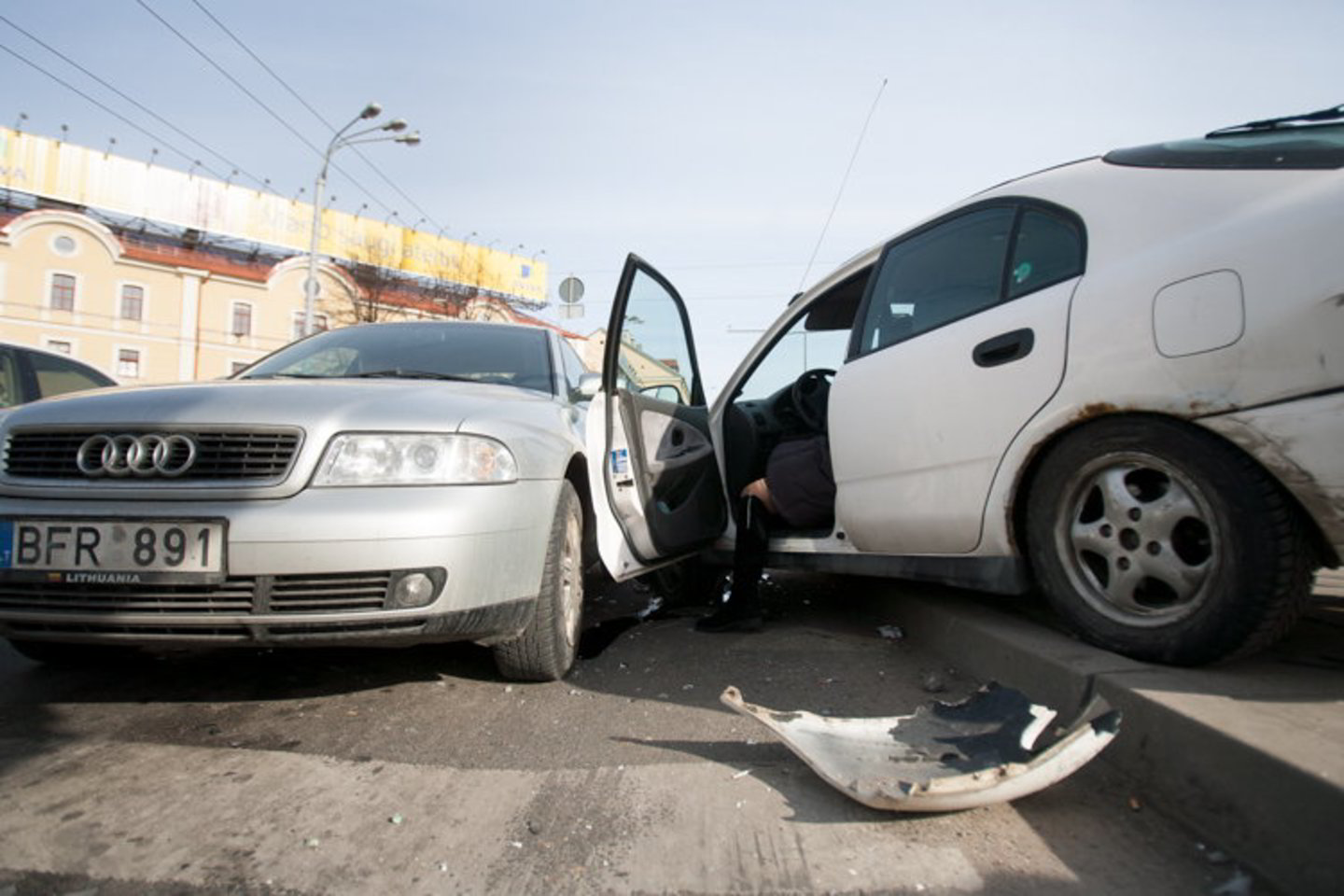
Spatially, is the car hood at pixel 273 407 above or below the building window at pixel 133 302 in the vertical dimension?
below

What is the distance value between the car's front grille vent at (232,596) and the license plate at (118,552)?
4cm

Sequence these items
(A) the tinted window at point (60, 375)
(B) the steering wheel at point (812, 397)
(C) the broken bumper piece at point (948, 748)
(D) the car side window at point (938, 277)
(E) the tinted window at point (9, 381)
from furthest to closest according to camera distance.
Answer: (A) the tinted window at point (60, 375), (E) the tinted window at point (9, 381), (B) the steering wheel at point (812, 397), (D) the car side window at point (938, 277), (C) the broken bumper piece at point (948, 748)

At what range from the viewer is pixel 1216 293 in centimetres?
200

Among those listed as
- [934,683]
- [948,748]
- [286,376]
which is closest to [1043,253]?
[934,683]

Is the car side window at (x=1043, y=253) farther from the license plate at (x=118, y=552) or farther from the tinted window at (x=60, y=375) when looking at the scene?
the tinted window at (x=60, y=375)

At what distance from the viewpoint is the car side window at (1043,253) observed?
247 cm

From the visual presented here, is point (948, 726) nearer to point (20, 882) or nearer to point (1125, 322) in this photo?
point (1125, 322)

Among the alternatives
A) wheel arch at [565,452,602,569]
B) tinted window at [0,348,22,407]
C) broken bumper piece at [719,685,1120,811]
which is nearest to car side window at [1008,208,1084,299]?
broken bumper piece at [719,685,1120,811]

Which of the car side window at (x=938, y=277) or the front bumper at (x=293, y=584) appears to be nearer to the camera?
the front bumper at (x=293, y=584)

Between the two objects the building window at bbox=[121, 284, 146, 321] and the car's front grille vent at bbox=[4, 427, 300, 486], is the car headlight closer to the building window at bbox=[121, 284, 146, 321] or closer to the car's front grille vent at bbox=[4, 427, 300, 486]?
the car's front grille vent at bbox=[4, 427, 300, 486]

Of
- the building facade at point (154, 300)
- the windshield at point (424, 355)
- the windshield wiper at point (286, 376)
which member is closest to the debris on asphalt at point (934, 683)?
the windshield at point (424, 355)

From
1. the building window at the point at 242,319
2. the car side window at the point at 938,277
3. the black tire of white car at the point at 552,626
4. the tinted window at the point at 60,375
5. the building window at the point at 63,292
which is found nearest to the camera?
the black tire of white car at the point at 552,626

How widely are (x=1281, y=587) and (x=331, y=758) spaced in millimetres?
2524

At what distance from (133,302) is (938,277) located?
46.0 metres
